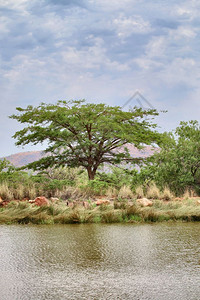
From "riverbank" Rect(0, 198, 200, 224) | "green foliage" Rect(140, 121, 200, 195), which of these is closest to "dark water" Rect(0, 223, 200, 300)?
"riverbank" Rect(0, 198, 200, 224)

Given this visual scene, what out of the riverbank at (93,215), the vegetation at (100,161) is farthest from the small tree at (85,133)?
the riverbank at (93,215)

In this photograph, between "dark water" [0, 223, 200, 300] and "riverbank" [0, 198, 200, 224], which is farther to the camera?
"riverbank" [0, 198, 200, 224]

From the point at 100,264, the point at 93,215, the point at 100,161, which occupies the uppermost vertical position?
the point at 100,161

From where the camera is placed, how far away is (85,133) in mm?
19500

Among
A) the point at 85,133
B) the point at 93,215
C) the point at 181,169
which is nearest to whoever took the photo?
the point at 93,215

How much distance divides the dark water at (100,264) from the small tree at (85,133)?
11863 mm

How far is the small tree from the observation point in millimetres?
18531

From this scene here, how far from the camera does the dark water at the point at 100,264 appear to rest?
129 inches

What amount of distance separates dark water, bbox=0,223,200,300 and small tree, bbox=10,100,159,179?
38.9 ft

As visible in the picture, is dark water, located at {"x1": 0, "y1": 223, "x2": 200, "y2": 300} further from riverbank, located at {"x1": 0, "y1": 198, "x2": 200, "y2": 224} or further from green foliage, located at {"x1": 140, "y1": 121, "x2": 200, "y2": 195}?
green foliage, located at {"x1": 140, "y1": 121, "x2": 200, "y2": 195}

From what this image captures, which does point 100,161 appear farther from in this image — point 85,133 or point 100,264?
point 100,264

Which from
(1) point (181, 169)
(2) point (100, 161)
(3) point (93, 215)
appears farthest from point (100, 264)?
(2) point (100, 161)

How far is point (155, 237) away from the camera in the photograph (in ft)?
20.3

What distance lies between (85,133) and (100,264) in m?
15.4
